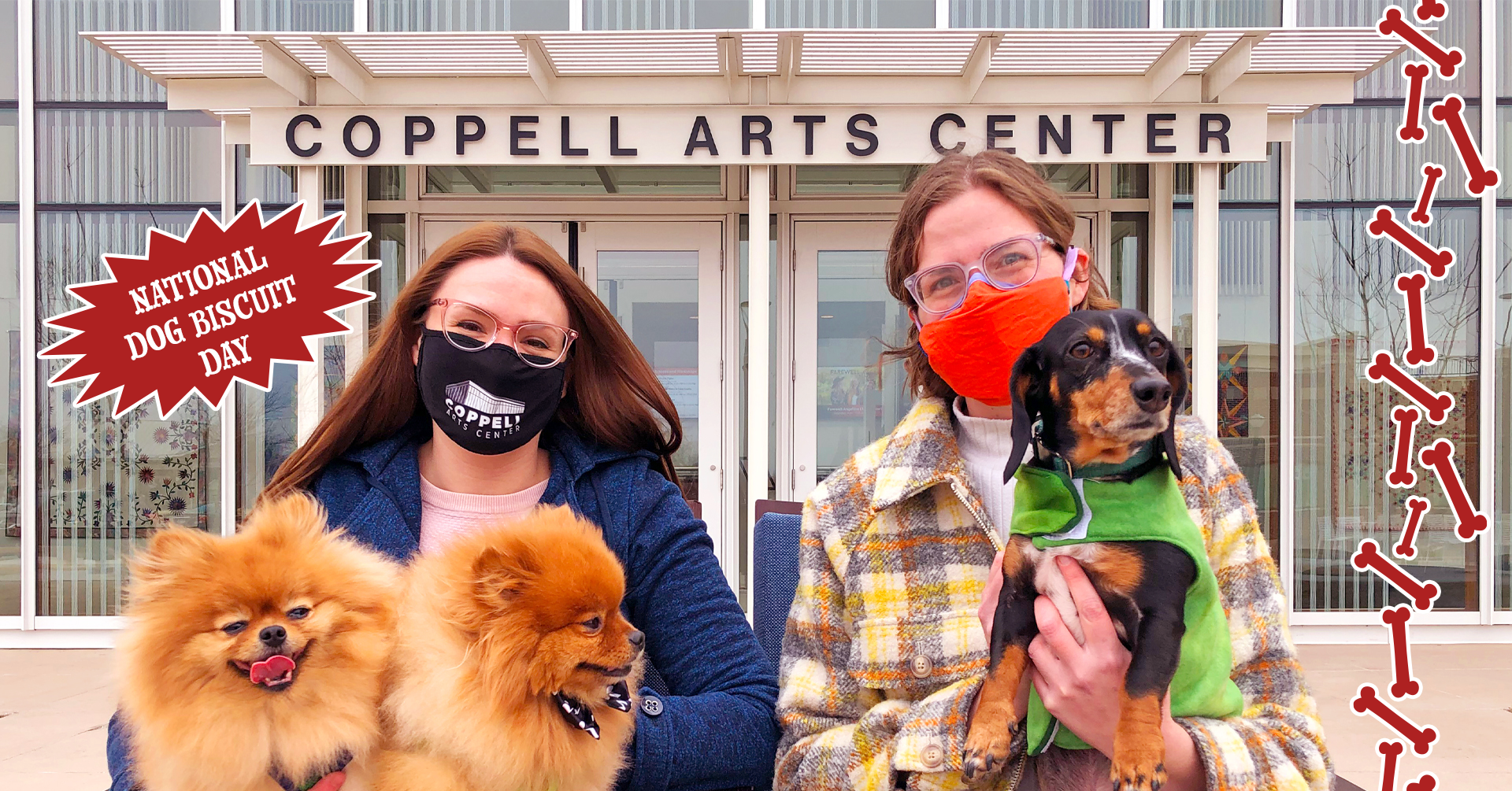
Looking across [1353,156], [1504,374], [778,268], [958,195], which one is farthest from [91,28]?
[1504,374]

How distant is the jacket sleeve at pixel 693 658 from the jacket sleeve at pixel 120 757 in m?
0.76

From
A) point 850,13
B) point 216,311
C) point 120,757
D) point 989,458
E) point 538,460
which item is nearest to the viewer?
point 120,757

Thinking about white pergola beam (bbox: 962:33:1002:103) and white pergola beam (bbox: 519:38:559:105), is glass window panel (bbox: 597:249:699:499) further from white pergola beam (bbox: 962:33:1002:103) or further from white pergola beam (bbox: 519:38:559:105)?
white pergola beam (bbox: 962:33:1002:103)

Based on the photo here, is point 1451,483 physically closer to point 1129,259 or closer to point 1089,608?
point 1089,608

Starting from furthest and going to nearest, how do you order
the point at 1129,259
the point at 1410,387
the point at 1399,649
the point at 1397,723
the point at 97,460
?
the point at 1129,259 → the point at 97,460 → the point at 1399,649 → the point at 1410,387 → the point at 1397,723

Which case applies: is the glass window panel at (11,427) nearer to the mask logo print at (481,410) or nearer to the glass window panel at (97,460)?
the glass window panel at (97,460)

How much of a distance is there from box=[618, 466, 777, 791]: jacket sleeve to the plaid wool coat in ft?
0.27

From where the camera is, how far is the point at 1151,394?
1156 millimetres

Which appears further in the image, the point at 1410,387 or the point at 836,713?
the point at 1410,387

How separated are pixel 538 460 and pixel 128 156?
22.8 ft

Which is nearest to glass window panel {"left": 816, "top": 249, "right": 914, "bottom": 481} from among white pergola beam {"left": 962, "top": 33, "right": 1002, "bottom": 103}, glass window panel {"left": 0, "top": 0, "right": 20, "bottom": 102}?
white pergola beam {"left": 962, "top": 33, "right": 1002, "bottom": 103}

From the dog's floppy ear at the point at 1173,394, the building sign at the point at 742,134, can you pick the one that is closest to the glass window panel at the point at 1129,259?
the building sign at the point at 742,134

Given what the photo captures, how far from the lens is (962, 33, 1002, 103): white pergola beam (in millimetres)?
5465

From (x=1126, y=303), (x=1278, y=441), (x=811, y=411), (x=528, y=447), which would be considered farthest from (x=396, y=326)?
(x=1278, y=441)
